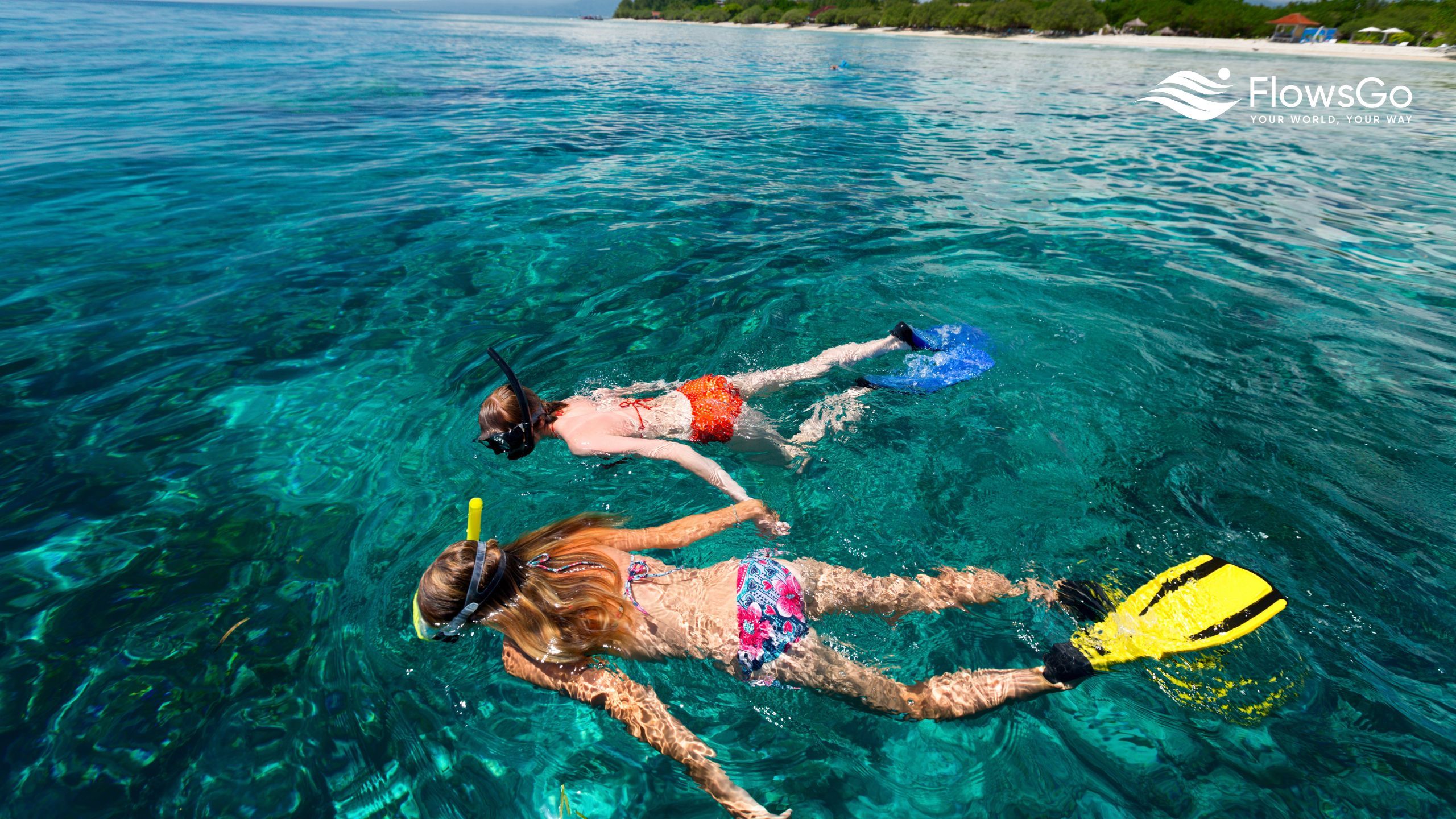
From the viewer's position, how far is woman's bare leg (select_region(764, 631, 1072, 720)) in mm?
3057

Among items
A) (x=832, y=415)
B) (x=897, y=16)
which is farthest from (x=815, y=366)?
(x=897, y=16)

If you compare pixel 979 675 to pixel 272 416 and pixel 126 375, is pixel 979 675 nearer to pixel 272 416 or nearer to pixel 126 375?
pixel 272 416

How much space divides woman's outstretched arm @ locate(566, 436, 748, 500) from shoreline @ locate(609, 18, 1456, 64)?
65.7m

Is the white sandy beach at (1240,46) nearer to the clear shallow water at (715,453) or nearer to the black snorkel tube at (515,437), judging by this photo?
the clear shallow water at (715,453)

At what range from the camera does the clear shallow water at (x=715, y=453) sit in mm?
3131

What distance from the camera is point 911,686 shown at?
315 cm

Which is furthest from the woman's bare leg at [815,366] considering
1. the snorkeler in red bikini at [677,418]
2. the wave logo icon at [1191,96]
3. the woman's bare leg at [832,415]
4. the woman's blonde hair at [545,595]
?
the wave logo icon at [1191,96]

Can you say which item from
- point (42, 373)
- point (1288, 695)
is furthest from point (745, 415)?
point (42, 373)

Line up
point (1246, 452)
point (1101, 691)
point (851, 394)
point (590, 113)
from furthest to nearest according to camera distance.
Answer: point (590, 113) → point (851, 394) → point (1246, 452) → point (1101, 691)

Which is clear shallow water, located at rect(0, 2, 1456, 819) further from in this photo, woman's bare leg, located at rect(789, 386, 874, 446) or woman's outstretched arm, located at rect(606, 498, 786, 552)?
woman's outstretched arm, located at rect(606, 498, 786, 552)

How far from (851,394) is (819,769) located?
327cm

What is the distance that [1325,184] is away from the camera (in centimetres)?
1252

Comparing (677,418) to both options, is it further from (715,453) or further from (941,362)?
(941,362)

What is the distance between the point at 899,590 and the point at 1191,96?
33.3 metres
